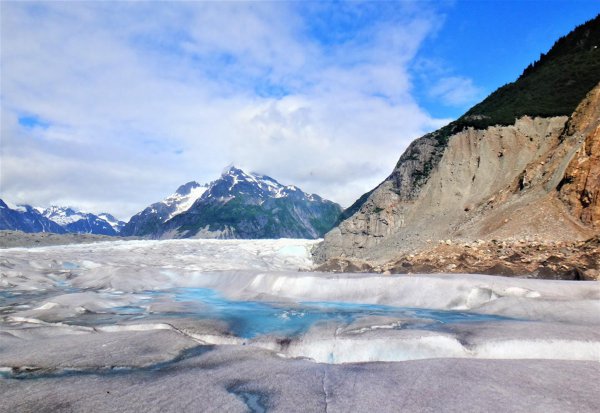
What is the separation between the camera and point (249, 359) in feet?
21.4

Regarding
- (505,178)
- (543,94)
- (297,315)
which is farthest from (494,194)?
(297,315)

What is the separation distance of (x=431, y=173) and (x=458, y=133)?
217 inches

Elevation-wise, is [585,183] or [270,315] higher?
[585,183]

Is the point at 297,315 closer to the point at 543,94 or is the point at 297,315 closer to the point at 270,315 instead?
the point at 270,315

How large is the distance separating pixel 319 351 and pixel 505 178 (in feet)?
120

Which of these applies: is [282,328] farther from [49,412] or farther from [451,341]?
[49,412]

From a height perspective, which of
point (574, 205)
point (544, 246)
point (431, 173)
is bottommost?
point (544, 246)

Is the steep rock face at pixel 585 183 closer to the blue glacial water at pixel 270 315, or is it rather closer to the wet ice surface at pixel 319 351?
the wet ice surface at pixel 319 351

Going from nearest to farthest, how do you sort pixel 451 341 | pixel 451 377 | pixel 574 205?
1. pixel 451 377
2. pixel 451 341
3. pixel 574 205

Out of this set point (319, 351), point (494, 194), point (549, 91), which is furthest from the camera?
point (549, 91)

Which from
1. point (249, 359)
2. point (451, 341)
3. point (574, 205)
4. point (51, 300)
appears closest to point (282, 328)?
point (249, 359)

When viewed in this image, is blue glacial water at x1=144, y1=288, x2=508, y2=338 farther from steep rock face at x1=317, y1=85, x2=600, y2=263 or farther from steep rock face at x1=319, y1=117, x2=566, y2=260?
steep rock face at x1=319, y1=117, x2=566, y2=260

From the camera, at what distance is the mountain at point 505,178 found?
2473 centimetres

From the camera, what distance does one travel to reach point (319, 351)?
24.4ft
